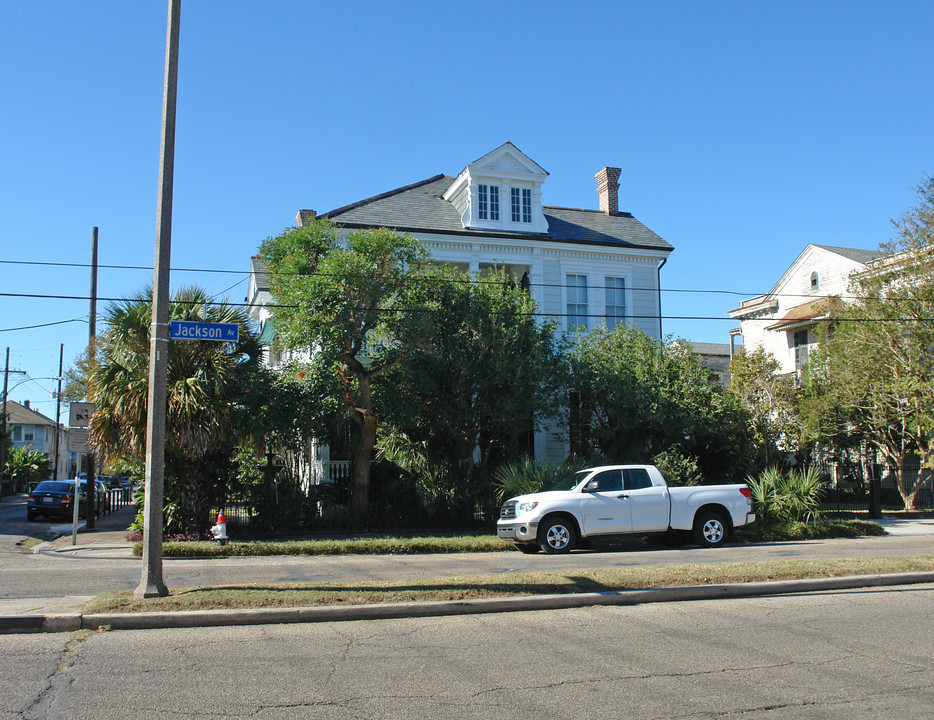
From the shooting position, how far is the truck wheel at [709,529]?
15586 mm

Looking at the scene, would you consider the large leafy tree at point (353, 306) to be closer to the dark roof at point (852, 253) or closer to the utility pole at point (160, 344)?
the utility pole at point (160, 344)

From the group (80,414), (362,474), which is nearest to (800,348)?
(362,474)

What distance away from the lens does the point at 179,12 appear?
9.54 metres

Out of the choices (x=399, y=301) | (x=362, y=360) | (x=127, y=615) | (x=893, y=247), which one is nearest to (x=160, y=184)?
(x=127, y=615)

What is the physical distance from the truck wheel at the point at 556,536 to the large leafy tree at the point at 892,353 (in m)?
15.1

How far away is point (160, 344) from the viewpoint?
9266 millimetres

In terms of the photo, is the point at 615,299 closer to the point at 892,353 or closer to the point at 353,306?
the point at 892,353

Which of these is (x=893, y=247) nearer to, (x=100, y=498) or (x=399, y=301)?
(x=399, y=301)

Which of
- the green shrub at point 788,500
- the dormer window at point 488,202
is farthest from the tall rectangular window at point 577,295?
the green shrub at point 788,500

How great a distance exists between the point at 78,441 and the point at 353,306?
721 centimetres

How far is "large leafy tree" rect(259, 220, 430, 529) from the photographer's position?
1739cm

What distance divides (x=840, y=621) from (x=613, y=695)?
3.92 m

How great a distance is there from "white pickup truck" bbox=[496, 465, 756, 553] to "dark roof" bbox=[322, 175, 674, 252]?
465 inches

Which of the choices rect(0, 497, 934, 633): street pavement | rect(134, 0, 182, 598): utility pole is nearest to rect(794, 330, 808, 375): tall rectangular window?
rect(0, 497, 934, 633): street pavement
